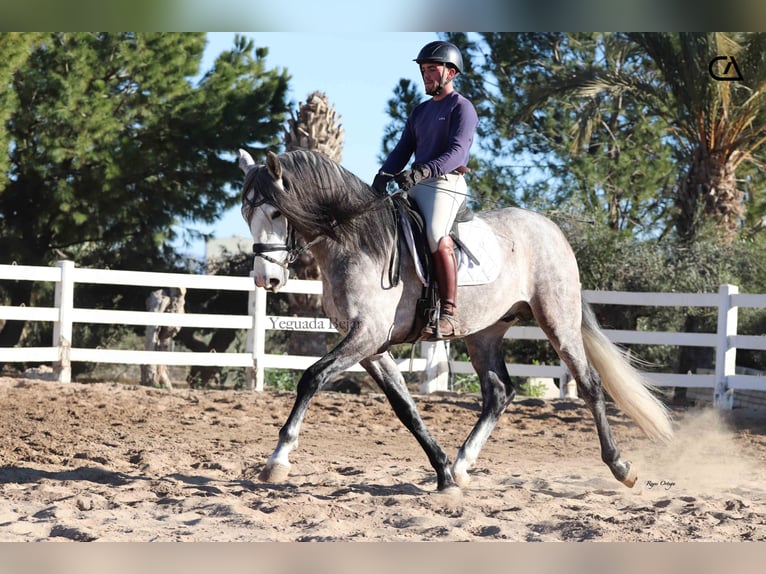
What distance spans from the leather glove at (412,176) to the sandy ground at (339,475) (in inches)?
72.8

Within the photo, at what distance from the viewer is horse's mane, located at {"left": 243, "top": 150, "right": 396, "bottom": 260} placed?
520cm

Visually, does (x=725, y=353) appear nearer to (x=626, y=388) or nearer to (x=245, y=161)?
(x=626, y=388)

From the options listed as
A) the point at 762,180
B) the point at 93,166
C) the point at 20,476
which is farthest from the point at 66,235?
the point at 762,180

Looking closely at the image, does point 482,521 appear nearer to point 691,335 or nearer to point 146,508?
point 146,508

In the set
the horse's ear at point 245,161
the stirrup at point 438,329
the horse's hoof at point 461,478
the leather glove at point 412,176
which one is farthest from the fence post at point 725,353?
the horse's ear at point 245,161

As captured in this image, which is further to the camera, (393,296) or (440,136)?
(440,136)

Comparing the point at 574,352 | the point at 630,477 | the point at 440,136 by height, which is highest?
the point at 440,136

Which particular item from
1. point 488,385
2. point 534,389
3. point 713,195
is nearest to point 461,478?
point 488,385

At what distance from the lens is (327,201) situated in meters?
5.39

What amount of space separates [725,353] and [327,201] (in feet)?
25.1

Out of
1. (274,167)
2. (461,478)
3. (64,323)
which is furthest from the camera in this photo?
(64,323)

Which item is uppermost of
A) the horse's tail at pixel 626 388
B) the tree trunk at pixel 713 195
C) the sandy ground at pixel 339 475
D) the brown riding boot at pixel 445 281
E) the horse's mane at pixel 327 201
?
the tree trunk at pixel 713 195

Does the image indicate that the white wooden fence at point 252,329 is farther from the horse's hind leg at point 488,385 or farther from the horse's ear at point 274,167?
the horse's ear at point 274,167

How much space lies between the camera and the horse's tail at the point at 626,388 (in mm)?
6594
